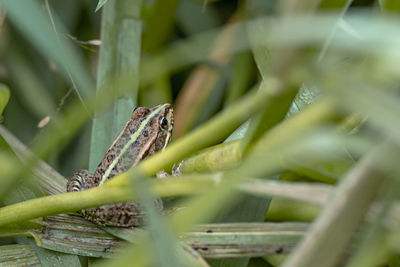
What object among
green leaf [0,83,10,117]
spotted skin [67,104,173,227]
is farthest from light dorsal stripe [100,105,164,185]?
green leaf [0,83,10,117]

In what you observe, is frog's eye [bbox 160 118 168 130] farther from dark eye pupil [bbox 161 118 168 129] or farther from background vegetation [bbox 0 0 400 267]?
background vegetation [bbox 0 0 400 267]

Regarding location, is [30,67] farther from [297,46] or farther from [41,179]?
[297,46]

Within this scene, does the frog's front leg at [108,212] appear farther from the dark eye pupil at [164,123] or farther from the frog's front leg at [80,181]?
the dark eye pupil at [164,123]

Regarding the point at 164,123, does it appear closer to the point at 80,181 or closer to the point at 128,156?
the point at 128,156

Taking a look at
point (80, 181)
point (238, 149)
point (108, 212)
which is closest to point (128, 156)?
point (80, 181)

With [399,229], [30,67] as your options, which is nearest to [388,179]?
[399,229]
